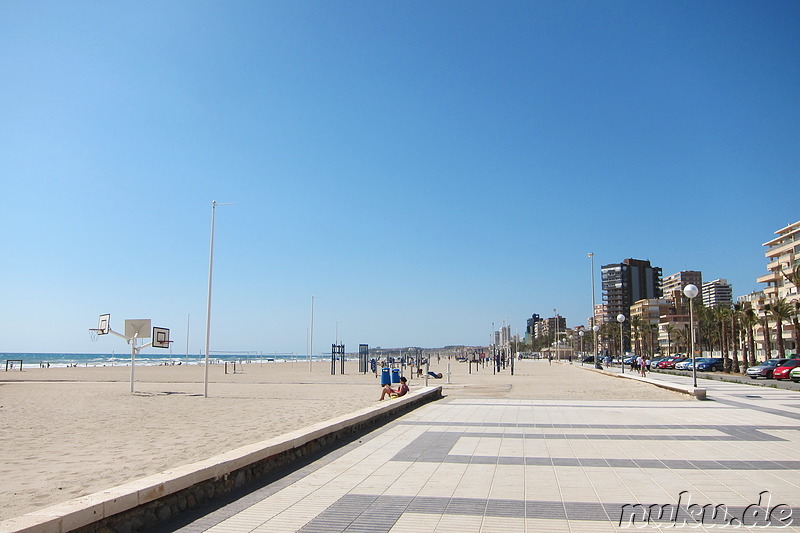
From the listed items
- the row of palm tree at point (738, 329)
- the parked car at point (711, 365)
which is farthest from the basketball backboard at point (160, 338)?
the parked car at point (711, 365)

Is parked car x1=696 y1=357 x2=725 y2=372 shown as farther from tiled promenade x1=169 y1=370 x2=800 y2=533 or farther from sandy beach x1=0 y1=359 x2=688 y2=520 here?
tiled promenade x1=169 y1=370 x2=800 y2=533

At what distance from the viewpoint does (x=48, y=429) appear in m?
12.8

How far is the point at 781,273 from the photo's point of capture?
74.4 meters

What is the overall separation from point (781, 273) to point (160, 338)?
245 feet

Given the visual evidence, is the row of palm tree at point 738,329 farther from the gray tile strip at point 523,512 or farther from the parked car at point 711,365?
the gray tile strip at point 523,512

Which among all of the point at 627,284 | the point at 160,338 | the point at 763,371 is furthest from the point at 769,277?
the point at 627,284

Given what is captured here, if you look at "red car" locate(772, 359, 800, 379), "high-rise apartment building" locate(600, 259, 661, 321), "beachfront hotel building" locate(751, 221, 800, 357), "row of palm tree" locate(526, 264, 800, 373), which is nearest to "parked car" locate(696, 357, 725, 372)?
"row of palm tree" locate(526, 264, 800, 373)

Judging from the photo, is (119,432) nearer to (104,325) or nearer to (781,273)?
(104,325)

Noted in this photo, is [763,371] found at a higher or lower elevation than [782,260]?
lower

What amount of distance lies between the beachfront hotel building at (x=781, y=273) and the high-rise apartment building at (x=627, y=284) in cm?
10731

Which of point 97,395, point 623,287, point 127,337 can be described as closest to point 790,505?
point 97,395

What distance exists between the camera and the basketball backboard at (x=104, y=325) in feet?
87.9

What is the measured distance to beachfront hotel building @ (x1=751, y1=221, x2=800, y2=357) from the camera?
70.1 meters

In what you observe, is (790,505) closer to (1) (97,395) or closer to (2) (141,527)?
(2) (141,527)
